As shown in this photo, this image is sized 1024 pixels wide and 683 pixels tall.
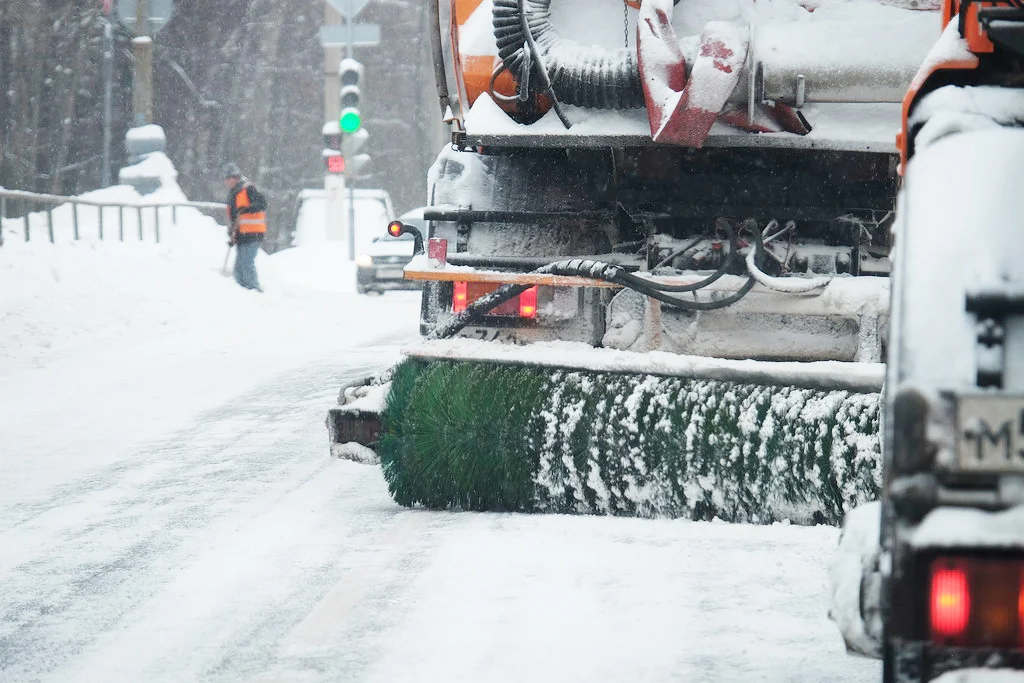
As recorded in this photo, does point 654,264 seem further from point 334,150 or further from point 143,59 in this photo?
point 143,59

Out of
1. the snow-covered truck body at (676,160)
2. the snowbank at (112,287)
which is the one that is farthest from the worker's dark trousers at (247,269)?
the snow-covered truck body at (676,160)

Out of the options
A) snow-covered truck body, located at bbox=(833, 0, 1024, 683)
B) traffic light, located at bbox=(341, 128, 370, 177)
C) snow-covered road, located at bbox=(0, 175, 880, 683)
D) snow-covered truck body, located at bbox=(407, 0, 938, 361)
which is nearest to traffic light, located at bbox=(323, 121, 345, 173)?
traffic light, located at bbox=(341, 128, 370, 177)

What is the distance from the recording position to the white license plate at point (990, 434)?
1.92 meters

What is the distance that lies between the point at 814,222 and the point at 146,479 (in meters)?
2.86

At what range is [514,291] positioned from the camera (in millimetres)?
5121

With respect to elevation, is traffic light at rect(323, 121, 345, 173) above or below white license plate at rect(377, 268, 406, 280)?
above

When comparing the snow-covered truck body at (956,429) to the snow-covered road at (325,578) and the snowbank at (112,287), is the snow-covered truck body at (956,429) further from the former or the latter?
the snowbank at (112,287)

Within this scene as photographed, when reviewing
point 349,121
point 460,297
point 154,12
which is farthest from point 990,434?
point 349,121

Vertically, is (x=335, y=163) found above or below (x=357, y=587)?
above

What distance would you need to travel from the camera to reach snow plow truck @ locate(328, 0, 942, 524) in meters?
4.51

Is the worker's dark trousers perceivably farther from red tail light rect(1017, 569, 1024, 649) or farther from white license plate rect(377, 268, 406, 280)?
red tail light rect(1017, 569, 1024, 649)

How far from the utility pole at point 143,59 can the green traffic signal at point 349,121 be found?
3.27 metres

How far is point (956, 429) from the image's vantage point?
76.2 inches

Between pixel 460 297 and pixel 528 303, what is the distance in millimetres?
261
